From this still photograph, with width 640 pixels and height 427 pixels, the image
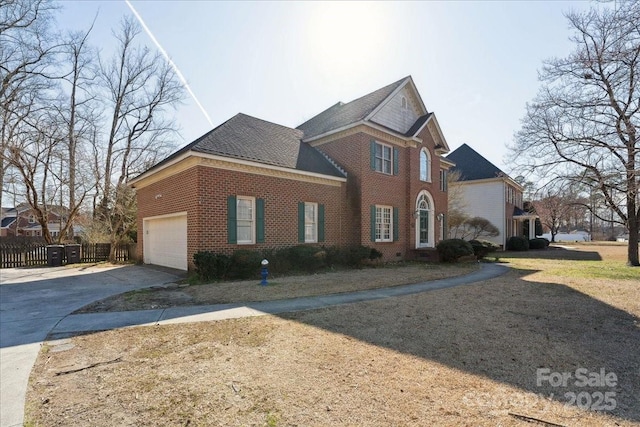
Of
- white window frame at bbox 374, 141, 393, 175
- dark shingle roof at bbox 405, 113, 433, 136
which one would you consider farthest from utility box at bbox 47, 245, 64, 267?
dark shingle roof at bbox 405, 113, 433, 136

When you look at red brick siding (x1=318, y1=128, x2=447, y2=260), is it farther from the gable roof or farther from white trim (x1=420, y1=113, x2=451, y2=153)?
the gable roof

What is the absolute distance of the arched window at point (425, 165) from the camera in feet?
62.1

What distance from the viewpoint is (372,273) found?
1252 centimetres

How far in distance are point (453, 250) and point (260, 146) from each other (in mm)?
10860

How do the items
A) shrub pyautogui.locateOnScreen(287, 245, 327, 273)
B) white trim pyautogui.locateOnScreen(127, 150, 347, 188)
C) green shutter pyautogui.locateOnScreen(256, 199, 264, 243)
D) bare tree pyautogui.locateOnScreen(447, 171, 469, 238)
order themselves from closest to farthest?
1. white trim pyautogui.locateOnScreen(127, 150, 347, 188)
2. green shutter pyautogui.locateOnScreen(256, 199, 264, 243)
3. shrub pyautogui.locateOnScreen(287, 245, 327, 273)
4. bare tree pyautogui.locateOnScreen(447, 171, 469, 238)

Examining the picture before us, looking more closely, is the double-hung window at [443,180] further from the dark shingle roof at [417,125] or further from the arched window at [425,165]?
the dark shingle roof at [417,125]

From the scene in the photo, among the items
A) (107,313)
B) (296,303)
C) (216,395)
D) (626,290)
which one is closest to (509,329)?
(296,303)

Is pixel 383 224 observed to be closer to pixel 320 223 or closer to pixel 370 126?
pixel 320 223

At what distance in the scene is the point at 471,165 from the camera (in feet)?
104

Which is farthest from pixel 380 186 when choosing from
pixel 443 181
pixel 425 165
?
pixel 443 181

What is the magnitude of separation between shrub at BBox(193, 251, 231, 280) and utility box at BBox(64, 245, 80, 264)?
36.9 feet

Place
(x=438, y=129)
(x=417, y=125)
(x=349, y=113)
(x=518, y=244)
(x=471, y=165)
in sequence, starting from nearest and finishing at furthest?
1. (x=349, y=113)
2. (x=417, y=125)
3. (x=438, y=129)
4. (x=518, y=244)
5. (x=471, y=165)

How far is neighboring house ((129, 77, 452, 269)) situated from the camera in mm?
11586

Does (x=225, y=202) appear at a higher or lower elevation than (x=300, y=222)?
higher
